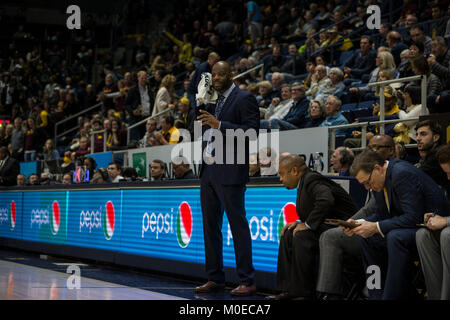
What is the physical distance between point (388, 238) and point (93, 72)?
1841cm

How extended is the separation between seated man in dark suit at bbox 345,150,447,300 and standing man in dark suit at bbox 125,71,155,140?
939cm

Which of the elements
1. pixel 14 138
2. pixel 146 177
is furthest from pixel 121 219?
pixel 14 138

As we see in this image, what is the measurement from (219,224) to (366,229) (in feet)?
5.47

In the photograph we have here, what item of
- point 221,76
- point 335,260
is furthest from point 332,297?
point 221,76

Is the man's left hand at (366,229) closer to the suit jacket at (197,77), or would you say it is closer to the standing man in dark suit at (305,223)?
the standing man in dark suit at (305,223)

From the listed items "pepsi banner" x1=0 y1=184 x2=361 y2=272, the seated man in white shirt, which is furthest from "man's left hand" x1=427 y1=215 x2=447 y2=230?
the seated man in white shirt

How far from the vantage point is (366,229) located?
4.41 m

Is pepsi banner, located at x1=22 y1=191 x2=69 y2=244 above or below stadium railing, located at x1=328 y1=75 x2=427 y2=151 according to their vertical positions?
below

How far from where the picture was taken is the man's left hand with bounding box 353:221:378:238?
4398 millimetres

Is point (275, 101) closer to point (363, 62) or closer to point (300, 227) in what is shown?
point (363, 62)

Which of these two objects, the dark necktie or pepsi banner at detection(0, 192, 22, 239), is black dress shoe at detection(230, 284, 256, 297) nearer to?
the dark necktie

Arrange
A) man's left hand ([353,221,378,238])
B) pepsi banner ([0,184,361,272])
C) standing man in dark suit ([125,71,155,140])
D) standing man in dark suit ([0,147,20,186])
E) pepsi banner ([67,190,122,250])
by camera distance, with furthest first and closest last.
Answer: standing man in dark suit ([125,71,155,140])
standing man in dark suit ([0,147,20,186])
pepsi banner ([67,190,122,250])
pepsi banner ([0,184,361,272])
man's left hand ([353,221,378,238])

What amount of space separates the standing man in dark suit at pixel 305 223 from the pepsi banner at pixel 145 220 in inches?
16.1

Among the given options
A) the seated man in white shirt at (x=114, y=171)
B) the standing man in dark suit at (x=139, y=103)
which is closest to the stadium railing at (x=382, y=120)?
the seated man in white shirt at (x=114, y=171)
